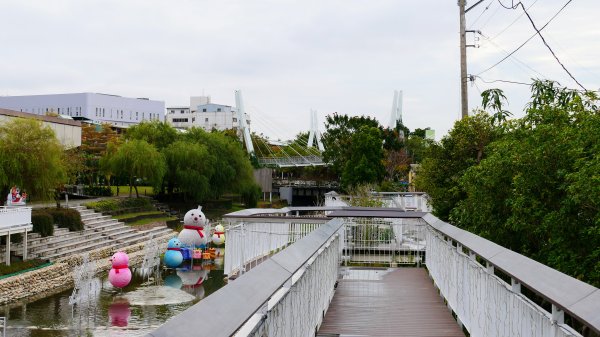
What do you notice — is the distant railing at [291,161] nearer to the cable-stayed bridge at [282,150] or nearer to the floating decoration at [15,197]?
the cable-stayed bridge at [282,150]

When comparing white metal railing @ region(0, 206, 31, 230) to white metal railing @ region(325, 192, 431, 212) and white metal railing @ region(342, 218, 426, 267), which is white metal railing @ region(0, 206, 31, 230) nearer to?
white metal railing @ region(325, 192, 431, 212)

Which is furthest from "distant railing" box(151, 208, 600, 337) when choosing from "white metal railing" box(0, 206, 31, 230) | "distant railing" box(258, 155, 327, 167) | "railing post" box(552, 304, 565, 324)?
"distant railing" box(258, 155, 327, 167)

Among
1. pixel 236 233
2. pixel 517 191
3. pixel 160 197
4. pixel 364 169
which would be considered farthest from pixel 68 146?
pixel 517 191

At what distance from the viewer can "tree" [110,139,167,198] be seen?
44875mm

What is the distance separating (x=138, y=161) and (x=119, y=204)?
11.2 ft

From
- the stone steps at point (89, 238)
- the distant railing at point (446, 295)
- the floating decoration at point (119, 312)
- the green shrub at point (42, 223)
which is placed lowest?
the floating decoration at point (119, 312)

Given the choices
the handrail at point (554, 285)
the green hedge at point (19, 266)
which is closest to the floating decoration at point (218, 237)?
the green hedge at point (19, 266)

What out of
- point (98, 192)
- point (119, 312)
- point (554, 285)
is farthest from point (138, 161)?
point (554, 285)

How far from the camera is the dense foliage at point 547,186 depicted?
702cm

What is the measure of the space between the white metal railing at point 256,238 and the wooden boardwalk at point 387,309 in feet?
4.45

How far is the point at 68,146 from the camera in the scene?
42.7m

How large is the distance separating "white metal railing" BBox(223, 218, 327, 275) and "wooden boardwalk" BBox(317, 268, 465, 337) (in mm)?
1355

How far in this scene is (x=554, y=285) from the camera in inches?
135

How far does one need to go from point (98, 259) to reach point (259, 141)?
72.3 metres
